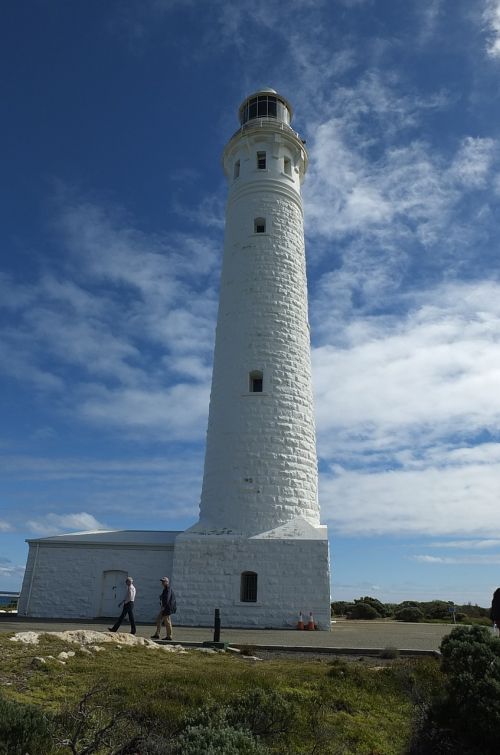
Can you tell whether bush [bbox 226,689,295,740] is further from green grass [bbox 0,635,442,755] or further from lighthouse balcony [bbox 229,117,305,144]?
lighthouse balcony [bbox 229,117,305,144]

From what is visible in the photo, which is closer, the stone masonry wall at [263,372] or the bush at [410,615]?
the stone masonry wall at [263,372]

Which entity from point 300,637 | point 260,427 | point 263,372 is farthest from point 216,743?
point 263,372

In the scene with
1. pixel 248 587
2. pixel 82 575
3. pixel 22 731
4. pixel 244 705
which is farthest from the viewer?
pixel 82 575

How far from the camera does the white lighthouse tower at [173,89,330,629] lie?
18844 mm

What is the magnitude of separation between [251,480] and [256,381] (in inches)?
150

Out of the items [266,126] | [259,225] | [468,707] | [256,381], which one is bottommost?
[468,707]

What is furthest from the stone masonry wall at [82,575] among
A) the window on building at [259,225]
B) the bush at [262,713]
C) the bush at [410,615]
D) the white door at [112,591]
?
the bush at [262,713]

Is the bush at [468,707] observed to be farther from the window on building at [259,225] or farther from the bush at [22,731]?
the window on building at [259,225]

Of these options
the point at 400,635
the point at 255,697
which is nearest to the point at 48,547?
the point at 400,635

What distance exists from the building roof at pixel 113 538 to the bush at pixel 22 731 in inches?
620

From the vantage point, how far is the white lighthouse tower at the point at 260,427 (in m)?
18.8

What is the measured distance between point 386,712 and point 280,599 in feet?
33.2

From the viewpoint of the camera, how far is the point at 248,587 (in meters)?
19.2

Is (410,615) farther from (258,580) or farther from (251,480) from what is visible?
A: (251,480)
